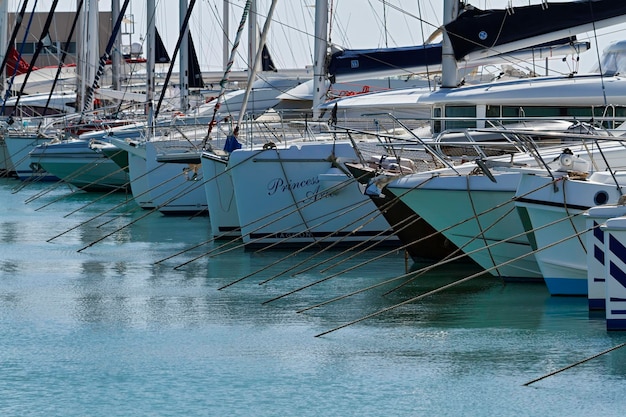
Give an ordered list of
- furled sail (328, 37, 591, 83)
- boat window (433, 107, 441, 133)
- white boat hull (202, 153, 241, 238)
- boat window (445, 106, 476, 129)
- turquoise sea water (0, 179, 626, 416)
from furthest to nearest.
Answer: furled sail (328, 37, 591, 83) → white boat hull (202, 153, 241, 238) → boat window (433, 107, 441, 133) → boat window (445, 106, 476, 129) → turquoise sea water (0, 179, 626, 416)

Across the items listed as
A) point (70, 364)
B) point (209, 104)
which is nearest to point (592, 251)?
point (70, 364)

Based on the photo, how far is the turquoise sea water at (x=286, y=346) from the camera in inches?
502

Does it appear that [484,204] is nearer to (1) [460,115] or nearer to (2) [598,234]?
(2) [598,234]

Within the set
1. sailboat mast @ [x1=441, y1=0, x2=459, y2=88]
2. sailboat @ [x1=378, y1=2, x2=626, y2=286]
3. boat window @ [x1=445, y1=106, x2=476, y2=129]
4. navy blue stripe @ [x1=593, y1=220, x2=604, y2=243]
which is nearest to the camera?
navy blue stripe @ [x1=593, y1=220, x2=604, y2=243]

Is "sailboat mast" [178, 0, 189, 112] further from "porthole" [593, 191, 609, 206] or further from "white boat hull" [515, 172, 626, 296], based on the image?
"porthole" [593, 191, 609, 206]

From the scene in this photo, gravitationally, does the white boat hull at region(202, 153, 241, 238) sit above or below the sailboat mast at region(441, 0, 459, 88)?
below

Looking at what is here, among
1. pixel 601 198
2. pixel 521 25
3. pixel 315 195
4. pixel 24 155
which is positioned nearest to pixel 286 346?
pixel 601 198

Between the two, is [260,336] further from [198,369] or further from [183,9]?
[183,9]

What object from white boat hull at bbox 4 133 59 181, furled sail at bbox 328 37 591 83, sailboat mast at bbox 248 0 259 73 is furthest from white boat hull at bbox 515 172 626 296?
white boat hull at bbox 4 133 59 181

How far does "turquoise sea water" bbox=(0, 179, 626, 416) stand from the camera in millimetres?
12758

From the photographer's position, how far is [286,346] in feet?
49.7

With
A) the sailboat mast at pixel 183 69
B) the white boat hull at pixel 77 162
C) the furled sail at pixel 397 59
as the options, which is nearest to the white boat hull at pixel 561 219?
the furled sail at pixel 397 59

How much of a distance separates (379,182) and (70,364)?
6.21m

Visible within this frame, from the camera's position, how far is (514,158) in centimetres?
1858
